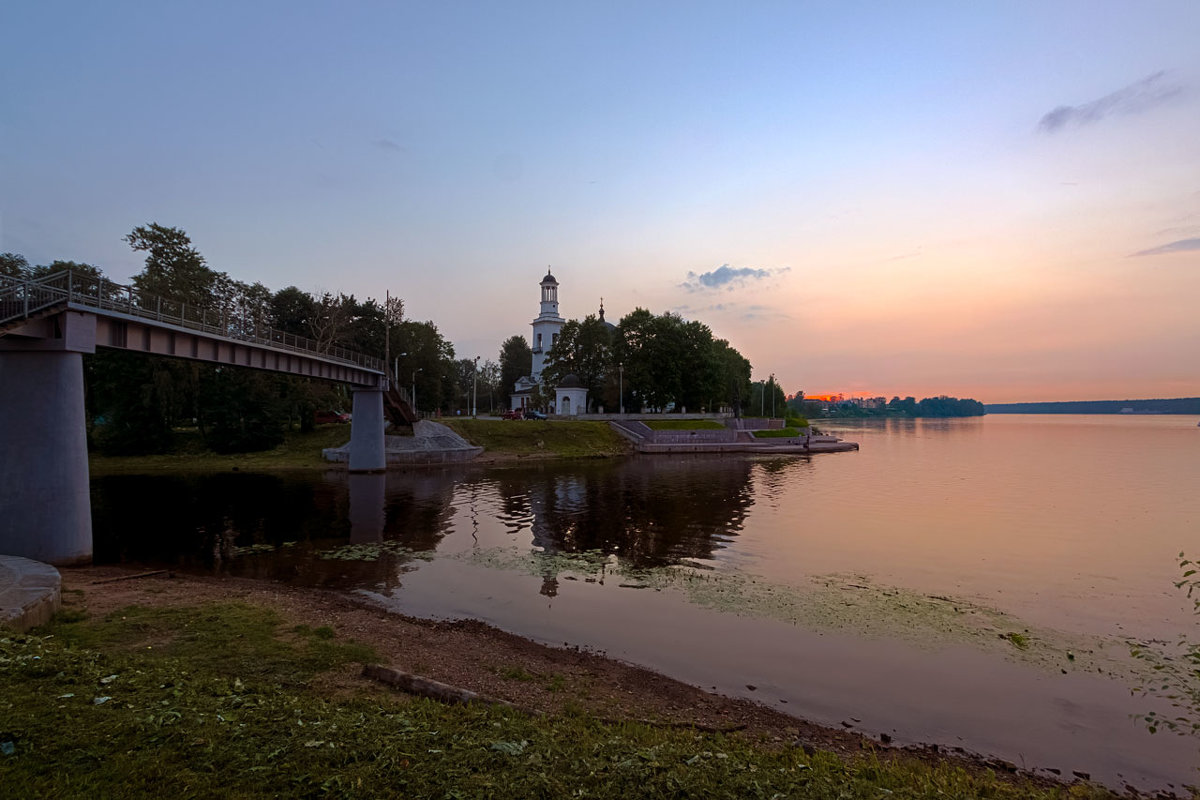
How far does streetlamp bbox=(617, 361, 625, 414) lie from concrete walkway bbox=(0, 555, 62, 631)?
80491 millimetres

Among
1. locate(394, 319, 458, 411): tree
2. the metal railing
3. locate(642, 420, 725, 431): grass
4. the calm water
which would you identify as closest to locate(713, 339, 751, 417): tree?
locate(642, 420, 725, 431): grass

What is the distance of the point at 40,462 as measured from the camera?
21.2 meters

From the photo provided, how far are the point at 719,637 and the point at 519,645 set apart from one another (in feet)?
16.8

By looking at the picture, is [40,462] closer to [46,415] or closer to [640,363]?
[46,415]

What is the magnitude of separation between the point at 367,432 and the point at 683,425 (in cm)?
4924

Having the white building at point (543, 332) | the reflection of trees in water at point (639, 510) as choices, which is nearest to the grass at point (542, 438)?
the reflection of trees in water at point (639, 510)

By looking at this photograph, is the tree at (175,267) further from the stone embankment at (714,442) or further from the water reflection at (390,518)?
the stone embankment at (714,442)

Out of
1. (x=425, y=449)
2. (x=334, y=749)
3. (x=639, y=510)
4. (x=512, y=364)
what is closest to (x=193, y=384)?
(x=425, y=449)

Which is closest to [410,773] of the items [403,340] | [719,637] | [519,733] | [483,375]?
[519,733]

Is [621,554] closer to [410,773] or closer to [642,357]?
[410,773]

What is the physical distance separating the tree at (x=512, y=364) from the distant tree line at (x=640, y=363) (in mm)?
37974

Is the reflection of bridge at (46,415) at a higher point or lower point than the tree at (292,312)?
lower

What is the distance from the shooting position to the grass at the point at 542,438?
68.8 m

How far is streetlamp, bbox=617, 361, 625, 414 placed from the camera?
95.6 meters
